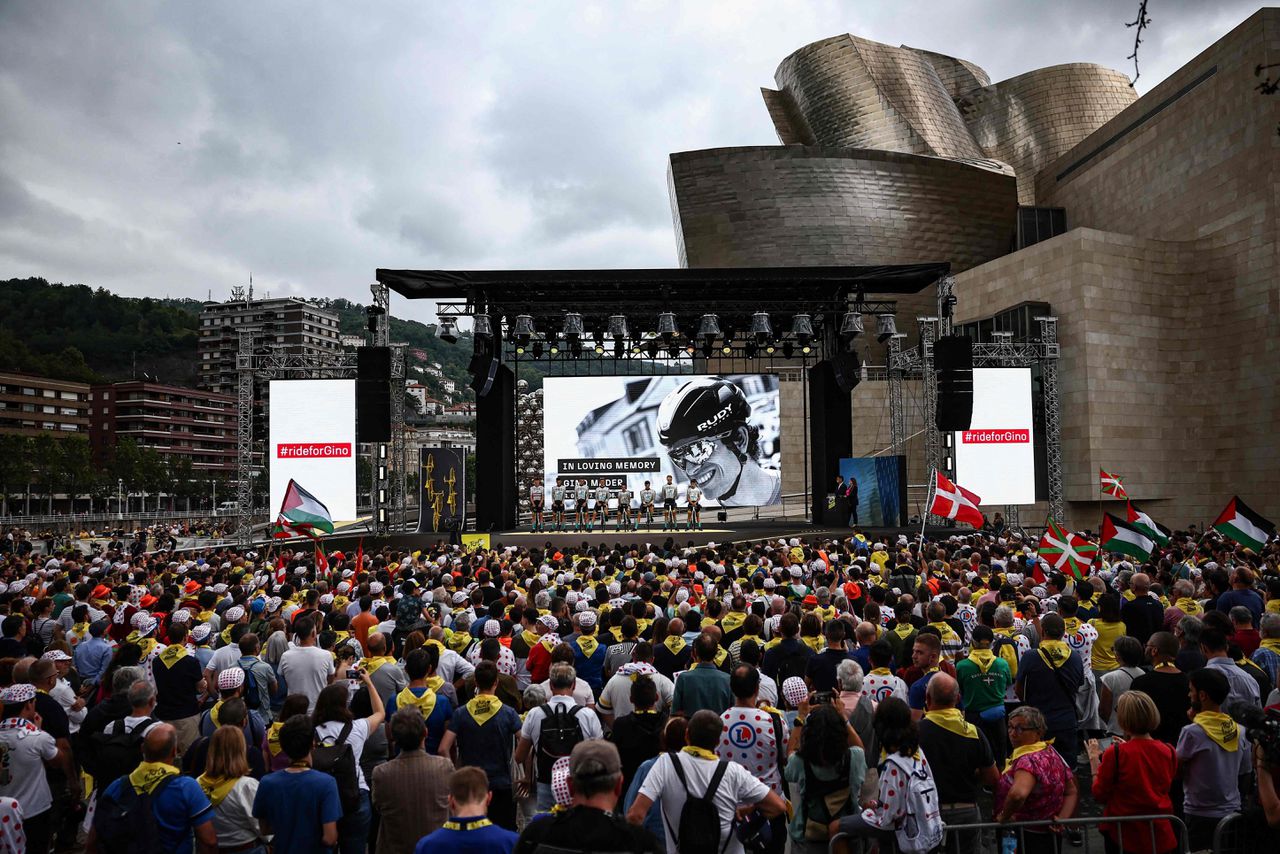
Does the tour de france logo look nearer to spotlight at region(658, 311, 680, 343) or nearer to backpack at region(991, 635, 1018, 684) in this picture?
backpack at region(991, 635, 1018, 684)

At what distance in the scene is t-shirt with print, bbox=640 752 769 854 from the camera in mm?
4004

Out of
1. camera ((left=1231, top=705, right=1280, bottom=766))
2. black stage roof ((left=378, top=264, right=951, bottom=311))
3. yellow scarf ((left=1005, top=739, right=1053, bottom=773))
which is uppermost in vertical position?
black stage roof ((left=378, top=264, right=951, bottom=311))

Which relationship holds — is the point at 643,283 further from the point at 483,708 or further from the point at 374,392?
the point at 483,708

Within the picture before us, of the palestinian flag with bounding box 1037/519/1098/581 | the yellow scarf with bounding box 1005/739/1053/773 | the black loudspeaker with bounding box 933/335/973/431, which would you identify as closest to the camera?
the yellow scarf with bounding box 1005/739/1053/773

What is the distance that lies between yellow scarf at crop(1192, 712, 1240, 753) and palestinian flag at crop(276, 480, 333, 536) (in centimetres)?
1286

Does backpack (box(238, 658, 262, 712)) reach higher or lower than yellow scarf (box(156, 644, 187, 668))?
lower

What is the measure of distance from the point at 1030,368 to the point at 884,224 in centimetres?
1818

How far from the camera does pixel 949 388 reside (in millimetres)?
24844

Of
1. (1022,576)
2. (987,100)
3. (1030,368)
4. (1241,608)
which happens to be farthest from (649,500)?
(987,100)

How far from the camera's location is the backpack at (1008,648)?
265 inches

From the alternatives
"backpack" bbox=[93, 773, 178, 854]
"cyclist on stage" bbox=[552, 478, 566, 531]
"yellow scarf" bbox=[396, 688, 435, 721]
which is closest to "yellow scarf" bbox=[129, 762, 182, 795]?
"backpack" bbox=[93, 773, 178, 854]

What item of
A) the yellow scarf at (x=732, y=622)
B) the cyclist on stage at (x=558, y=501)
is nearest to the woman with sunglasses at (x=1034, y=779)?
the yellow scarf at (x=732, y=622)

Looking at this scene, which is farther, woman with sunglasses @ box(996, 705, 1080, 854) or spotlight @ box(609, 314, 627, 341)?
spotlight @ box(609, 314, 627, 341)

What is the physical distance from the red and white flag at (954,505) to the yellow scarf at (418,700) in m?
9.84
